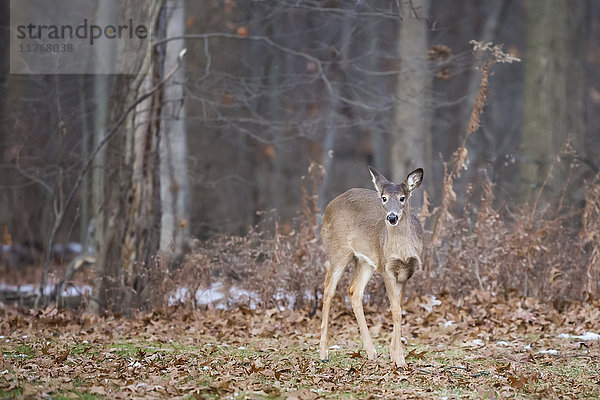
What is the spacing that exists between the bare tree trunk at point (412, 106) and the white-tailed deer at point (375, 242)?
4738mm

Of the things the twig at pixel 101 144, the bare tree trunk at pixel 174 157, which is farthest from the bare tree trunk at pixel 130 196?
the bare tree trunk at pixel 174 157

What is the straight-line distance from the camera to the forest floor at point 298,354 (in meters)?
6.09

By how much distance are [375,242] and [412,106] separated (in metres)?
7.29

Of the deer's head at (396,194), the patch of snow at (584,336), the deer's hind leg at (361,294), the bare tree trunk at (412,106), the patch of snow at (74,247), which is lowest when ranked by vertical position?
the patch of snow at (584,336)

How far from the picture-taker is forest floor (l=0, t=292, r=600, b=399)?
609 cm

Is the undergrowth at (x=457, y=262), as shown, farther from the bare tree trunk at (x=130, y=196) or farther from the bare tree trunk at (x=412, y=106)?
the bare tree trunk at (x=412, y=106)

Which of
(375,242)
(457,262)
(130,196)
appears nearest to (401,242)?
(375,242)

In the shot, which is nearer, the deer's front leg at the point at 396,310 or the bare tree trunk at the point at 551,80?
the deer's front leg at the point at 396,310

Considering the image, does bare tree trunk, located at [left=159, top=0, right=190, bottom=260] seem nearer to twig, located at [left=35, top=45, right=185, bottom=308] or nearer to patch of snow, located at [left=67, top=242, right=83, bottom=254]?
twig, located at [left=35, top=45, right=185, bottom=308]

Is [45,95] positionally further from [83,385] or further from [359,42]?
[83,385]

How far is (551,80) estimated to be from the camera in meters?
14.4

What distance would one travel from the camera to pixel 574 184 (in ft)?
41.0

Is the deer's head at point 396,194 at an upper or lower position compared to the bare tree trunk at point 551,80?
lower

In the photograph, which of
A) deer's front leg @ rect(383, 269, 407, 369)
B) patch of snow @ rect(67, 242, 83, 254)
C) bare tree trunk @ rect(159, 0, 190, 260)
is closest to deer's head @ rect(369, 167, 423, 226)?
deer's front leg @ rect(383, 269, 407, 369)
